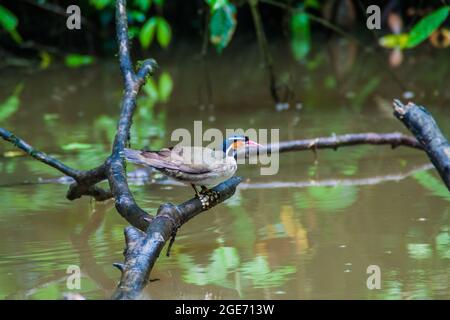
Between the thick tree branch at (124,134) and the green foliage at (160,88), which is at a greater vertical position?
the green foliage at (160,88)

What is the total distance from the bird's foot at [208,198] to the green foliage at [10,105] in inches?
156

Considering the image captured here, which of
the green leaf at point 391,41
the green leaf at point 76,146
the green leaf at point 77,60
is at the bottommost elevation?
the green leaf at point 76,146

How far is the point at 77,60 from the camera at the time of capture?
10969mm

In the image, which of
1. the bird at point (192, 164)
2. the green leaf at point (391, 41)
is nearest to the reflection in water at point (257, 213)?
the bird at point (192, 164)

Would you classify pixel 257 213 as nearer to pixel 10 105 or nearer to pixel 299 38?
pixel 10 105

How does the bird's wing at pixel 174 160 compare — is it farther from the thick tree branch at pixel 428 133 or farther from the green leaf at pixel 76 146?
the green leaf at pixel 76 146

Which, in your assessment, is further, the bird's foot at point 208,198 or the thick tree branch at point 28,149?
the thick tree branch at point 28,149

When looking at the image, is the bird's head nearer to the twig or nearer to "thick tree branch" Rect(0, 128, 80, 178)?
"thick tree branch" Rect(0, 128, 80, 178)

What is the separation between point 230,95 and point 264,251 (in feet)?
14.7

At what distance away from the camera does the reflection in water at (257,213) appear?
3778 mm

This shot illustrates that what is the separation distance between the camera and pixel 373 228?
14.7ft

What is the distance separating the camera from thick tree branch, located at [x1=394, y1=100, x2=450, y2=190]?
3883mm

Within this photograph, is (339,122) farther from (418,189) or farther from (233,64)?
(233,64)

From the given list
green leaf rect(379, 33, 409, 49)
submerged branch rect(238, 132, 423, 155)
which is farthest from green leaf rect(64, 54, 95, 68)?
submerged branch rect(238, 132, 423, 155)
